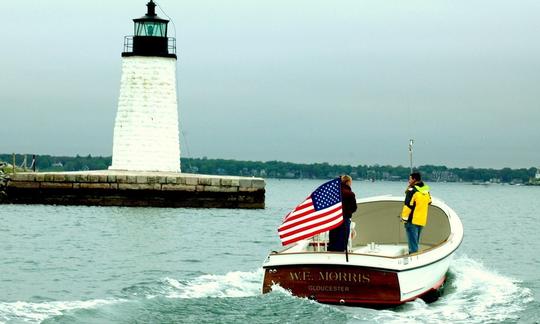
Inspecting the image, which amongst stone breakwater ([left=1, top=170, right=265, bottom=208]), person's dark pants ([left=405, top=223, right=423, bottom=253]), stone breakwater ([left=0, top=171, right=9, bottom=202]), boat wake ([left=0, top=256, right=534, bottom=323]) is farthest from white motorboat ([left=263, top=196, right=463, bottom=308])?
stone breakwater ([left=0, top=171, right=9, bottom=202])

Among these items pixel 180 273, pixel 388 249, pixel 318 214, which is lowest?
pixel 180 273

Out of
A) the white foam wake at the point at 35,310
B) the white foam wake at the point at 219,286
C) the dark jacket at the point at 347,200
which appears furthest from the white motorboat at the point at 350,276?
the white foam wake at the point at 35,310

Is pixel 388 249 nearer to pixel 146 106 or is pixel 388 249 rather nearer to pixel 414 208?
pixel 414 208

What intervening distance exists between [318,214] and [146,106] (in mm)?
30351

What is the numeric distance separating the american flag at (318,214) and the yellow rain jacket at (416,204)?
2356 millimetres

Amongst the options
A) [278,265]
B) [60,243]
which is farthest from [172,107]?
[278,265]

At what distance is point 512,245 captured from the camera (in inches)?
1425

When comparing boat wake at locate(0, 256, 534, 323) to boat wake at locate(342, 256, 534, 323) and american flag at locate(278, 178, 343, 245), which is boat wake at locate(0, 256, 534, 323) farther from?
american flag at locate(278, 178, 343, 245)

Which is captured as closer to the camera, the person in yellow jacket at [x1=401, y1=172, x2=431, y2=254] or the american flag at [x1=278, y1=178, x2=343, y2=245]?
the american flag at [x1=278, y1=178, x2=343, y2=245]

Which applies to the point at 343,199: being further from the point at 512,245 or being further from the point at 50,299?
the point at 512,245

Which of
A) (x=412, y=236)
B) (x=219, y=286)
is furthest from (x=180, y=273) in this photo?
(x=412, y=236)

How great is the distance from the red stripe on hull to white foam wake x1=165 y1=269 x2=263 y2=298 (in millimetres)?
2507

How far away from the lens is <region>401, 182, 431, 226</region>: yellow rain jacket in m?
18.3

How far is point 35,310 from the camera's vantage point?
1594 centimetres
